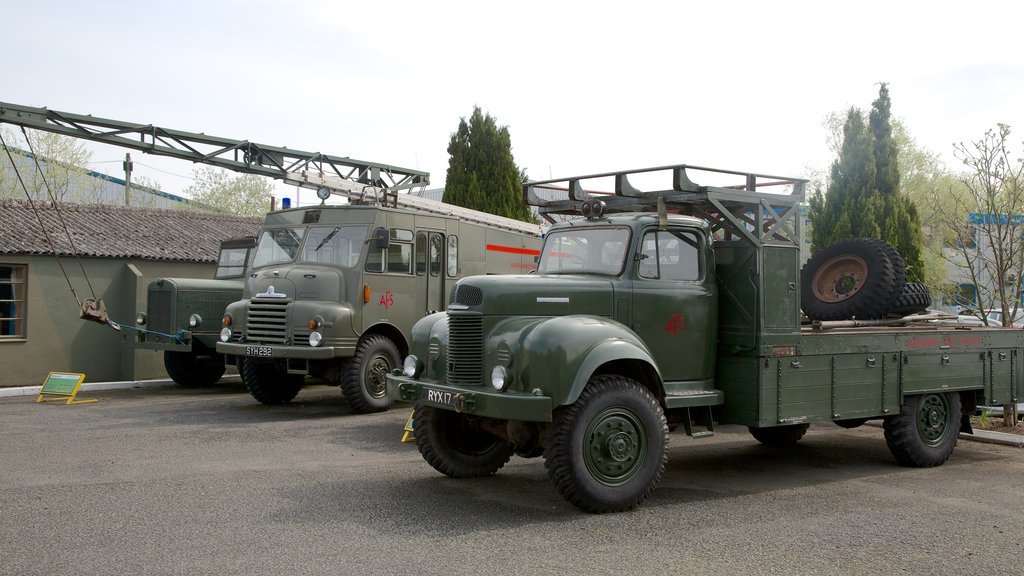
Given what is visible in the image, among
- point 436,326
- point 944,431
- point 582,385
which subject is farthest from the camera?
point 944,431

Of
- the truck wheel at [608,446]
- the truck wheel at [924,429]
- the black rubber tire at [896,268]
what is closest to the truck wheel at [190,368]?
the truck wheel at [608,446]

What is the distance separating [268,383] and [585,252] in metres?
6.77

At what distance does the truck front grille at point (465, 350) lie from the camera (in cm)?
711

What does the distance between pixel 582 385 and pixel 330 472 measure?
9.31 ft

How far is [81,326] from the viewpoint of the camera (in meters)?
16.5

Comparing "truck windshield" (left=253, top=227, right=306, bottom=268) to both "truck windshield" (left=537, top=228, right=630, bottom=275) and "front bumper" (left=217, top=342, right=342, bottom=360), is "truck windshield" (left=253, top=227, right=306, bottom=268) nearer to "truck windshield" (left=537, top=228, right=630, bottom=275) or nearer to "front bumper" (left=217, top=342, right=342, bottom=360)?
"front bumper" (left=217, top=342, right=342, bottom=360)

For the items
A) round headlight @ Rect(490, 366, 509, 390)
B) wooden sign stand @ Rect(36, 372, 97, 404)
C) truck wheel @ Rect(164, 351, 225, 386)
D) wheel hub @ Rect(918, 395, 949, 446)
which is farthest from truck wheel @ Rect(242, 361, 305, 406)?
wheel hub @ Rect(918, 395, 949, 446)

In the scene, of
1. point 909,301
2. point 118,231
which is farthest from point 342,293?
point 118,231

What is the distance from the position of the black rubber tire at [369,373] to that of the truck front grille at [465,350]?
15.7 feet

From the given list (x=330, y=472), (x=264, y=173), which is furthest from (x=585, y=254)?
(x=264, y=173)

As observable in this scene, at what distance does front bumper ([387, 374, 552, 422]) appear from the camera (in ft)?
21.2

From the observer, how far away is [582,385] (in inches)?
256

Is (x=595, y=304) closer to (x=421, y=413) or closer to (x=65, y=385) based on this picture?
(x=421, y=413)

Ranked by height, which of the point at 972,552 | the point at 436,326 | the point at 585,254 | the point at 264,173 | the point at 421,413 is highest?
the point at 264,173
